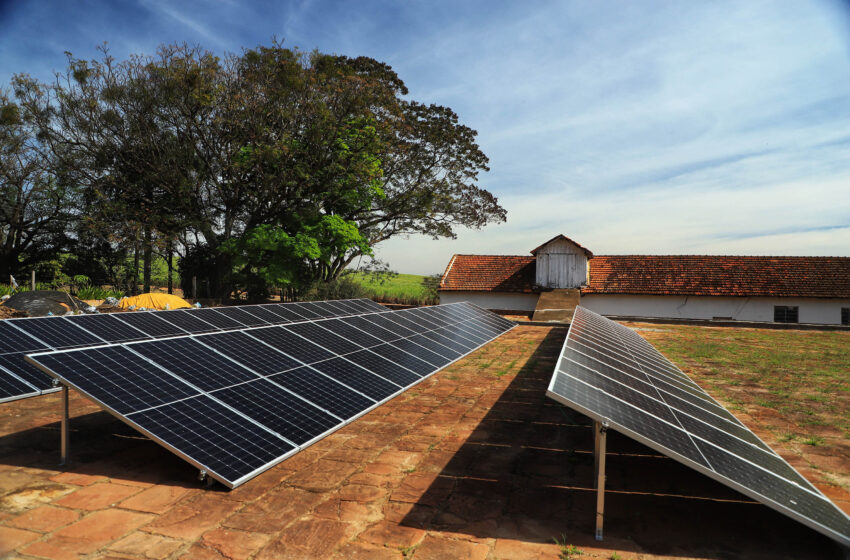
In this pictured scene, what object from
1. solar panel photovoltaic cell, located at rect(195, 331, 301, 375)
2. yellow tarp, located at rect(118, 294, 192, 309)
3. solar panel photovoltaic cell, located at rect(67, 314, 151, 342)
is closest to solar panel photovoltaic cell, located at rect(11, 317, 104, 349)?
solar panel photovoltaic cell, located at rect(67, 314, 151, 342)

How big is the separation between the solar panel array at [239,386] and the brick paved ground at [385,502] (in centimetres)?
32

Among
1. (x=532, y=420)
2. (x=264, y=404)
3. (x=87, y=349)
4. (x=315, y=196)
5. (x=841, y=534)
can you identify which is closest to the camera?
(x=841, y=534)

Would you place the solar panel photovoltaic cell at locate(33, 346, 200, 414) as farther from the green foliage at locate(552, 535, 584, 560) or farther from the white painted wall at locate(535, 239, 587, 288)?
the white painted wall at locate(535, 239, 587, 288)

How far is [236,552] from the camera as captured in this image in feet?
12.5

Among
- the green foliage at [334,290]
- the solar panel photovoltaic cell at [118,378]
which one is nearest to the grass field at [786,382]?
the solar panel photovoltaic cell at [118,378]

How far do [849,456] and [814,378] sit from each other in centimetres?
615

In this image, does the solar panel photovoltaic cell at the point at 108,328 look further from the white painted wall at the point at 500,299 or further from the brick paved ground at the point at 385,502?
the white painted wall at the point at 500,299

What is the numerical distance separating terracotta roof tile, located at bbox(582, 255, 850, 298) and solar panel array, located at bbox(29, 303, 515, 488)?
27.1 meters

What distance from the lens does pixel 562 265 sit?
111 feet

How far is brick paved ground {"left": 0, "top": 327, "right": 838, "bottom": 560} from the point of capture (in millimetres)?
3922

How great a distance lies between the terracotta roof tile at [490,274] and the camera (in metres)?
35.1

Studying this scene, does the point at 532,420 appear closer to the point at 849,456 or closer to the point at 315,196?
the point at 849,456

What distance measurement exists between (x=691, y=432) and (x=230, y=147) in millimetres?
30105

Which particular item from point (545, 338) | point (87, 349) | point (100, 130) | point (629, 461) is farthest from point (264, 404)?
point (100, 130)
